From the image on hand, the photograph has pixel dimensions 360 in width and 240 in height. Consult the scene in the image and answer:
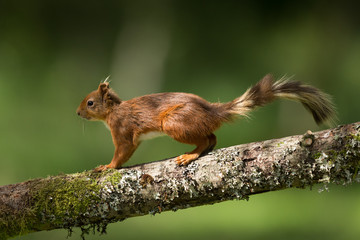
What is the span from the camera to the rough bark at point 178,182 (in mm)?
2961

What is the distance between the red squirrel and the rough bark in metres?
0.22

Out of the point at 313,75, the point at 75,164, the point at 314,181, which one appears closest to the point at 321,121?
the point at 314,181

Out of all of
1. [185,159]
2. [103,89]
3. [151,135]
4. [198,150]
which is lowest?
[185,159]

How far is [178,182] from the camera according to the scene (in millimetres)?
3277

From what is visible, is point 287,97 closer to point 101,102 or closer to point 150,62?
point 101,102

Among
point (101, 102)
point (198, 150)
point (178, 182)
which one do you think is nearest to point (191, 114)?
point (198, 150)

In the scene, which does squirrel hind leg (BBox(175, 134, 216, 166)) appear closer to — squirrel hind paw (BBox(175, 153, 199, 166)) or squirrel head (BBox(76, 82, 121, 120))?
squirrel hind paw (BBox(175, 153, 199, 166))

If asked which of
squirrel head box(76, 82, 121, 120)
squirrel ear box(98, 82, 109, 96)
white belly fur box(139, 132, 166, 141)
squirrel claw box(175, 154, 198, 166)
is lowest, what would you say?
squirrel claw box(175, 154, 198, 166)

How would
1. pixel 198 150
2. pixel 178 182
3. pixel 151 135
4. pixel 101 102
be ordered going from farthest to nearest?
pixel 101 102 → pixel 151 135 → pixel 198 150 → pixel 178 182

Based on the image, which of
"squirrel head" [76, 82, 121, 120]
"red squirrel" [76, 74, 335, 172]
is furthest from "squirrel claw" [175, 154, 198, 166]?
"squirrel head" [76, 82, 121, 120]

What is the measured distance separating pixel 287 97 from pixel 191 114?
76cm

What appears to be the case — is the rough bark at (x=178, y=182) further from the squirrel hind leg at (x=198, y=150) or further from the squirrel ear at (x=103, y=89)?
the squirrel ear at (x=103, y=89)

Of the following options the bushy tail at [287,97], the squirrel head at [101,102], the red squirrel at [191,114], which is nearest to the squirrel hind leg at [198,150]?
the red squirrel at [191,114]

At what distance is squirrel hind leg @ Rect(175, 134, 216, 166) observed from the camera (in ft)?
11.2
